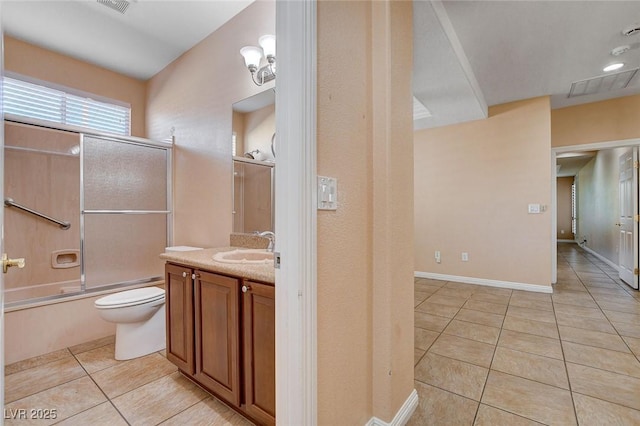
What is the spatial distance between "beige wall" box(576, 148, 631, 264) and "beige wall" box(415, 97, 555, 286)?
1651 mm

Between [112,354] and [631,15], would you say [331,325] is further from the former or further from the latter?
[631,15]

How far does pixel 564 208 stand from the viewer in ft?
31.1

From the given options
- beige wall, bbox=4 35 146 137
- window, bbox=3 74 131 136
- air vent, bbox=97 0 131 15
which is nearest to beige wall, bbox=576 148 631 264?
air vent, bbox=97 0 131 15

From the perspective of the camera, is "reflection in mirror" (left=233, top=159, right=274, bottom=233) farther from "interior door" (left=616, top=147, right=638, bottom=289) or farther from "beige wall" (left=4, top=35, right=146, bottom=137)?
"interior door" (left=616, top=147, right=638, bottom=289)

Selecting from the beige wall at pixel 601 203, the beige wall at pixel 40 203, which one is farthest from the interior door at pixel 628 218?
the beige wall at pixel 40 203

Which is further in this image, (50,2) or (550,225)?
(550,225)

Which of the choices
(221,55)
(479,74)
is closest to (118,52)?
(221,55)

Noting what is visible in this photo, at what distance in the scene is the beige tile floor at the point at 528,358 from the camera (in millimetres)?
1490

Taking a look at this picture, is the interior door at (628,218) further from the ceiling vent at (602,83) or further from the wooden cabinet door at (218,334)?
the wooden cabinet door at (218,334)

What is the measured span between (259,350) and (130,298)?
130cm

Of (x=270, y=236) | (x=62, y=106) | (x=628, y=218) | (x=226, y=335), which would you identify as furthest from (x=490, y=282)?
(x=62, y=106)

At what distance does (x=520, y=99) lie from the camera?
3699 mm

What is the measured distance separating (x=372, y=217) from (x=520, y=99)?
3.69 metres

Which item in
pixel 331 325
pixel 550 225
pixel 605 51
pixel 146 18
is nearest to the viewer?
pixel 331 325
